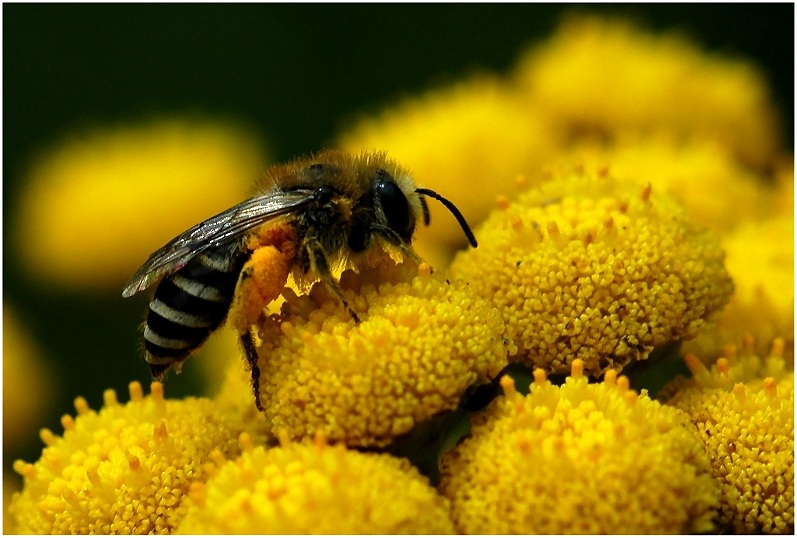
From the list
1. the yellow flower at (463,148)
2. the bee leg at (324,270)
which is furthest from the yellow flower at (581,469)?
the yellow flower at (463,148)

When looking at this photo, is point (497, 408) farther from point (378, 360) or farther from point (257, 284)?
point (257, 284)

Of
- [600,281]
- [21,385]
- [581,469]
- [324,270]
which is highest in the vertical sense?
[324,270]

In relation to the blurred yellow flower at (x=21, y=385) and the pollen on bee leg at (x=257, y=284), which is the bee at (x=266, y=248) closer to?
the pollen on bee leg at (x=257, y=284)

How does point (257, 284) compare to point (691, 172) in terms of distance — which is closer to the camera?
point (257, 284)

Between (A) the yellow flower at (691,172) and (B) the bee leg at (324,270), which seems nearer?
(B) the bee leg at (324,270)

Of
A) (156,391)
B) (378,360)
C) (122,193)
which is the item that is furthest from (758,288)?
(122,193)

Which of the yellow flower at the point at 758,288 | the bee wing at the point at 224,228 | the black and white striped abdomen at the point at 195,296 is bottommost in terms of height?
the yellow flower at the point at 758,288

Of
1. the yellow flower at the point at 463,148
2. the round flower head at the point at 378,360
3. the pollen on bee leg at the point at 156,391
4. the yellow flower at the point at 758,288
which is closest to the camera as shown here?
the round flower head at the point at 378,360
